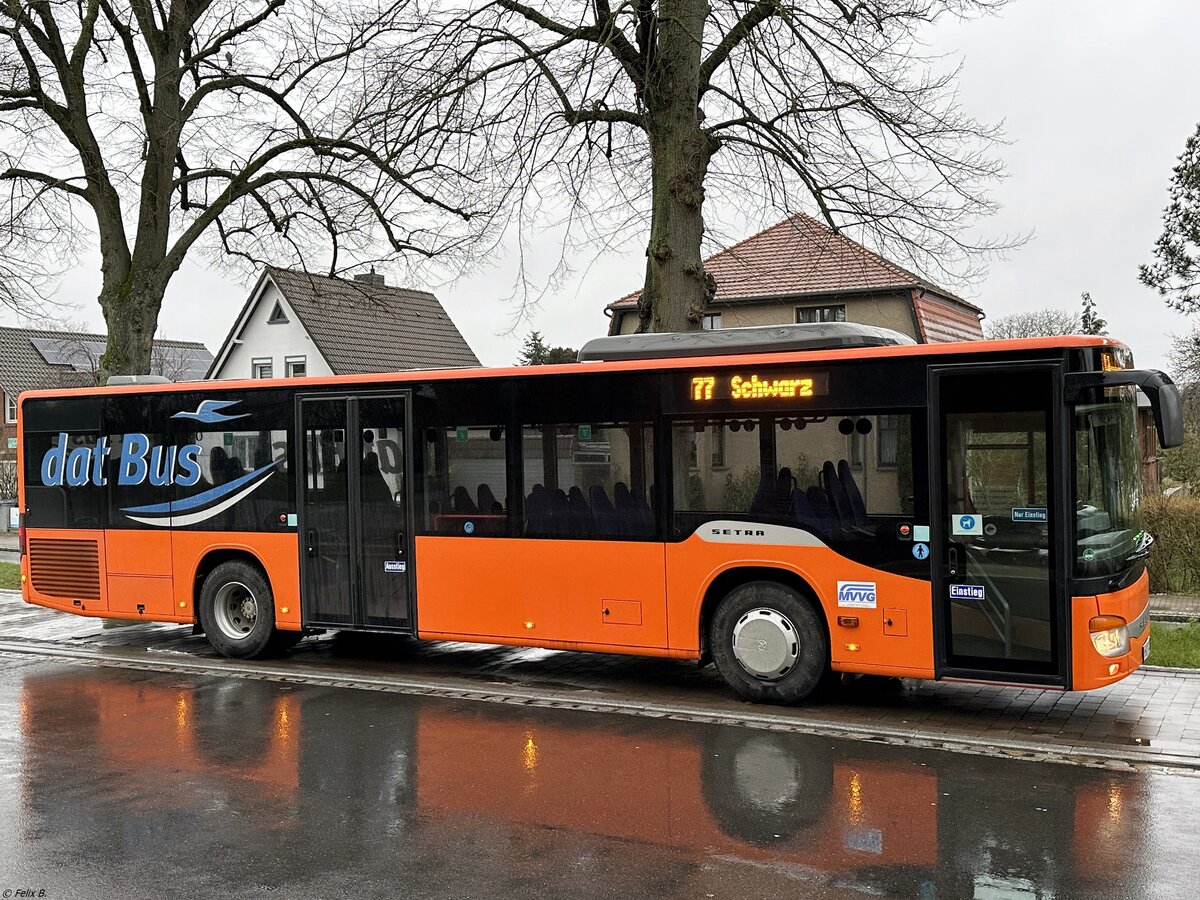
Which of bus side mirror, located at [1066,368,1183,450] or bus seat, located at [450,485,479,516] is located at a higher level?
bus side mirror, located at [1066,368,1183,450]

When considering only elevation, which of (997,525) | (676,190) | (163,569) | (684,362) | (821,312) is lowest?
(163,569)

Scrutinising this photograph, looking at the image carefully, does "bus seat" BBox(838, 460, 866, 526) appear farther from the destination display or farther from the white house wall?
the white house wall

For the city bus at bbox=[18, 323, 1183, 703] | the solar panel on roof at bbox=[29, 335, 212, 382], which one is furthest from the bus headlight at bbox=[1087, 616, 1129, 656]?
the solar panel on roof at bbox=[29, 335, 212, 382]

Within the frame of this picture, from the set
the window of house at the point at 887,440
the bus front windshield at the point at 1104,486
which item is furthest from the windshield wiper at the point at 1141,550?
the window of house at the point at 887,440

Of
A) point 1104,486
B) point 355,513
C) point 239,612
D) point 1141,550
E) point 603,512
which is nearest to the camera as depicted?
point 1104,486

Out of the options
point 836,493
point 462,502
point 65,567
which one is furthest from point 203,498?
point 836,493

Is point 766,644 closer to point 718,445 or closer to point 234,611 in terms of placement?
point 718,445

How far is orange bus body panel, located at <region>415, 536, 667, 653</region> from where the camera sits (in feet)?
34.9

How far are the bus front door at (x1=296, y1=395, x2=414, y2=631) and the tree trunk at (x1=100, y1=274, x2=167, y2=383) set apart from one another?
7.04 m

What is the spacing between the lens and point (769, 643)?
10.1 metres

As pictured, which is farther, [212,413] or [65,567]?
[65,567]

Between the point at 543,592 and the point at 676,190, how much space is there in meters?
5.55

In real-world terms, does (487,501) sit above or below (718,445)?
below

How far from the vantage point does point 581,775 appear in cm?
809
